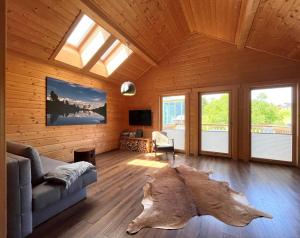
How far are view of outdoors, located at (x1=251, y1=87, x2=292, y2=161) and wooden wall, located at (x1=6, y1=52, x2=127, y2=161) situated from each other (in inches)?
195

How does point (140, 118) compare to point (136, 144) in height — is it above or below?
above

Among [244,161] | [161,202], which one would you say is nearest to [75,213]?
[161,202]

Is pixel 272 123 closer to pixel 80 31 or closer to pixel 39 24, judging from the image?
pixel 80 31

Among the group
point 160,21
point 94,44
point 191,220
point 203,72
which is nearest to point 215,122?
point 203,72

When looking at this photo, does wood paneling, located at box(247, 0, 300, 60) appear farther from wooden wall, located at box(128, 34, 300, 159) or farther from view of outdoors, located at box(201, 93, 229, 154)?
view of outdoors, located at box(201, 93, 229, 154)

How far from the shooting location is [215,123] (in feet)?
16.7

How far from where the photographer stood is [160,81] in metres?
5.85

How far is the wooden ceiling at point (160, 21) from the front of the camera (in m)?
2.70

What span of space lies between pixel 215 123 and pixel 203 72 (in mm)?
1694

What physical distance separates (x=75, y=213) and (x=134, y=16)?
388cm

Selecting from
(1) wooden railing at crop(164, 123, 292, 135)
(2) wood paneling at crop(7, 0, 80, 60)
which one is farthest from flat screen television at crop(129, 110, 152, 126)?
(2) wood paneling at crop(7, 0, 80, 60)

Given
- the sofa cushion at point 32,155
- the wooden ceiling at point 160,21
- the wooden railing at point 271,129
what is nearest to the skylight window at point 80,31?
the wooden ceiling at point 160,21

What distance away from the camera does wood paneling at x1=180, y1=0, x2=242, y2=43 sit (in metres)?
3.22

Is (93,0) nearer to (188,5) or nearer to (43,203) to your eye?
(188,5)
